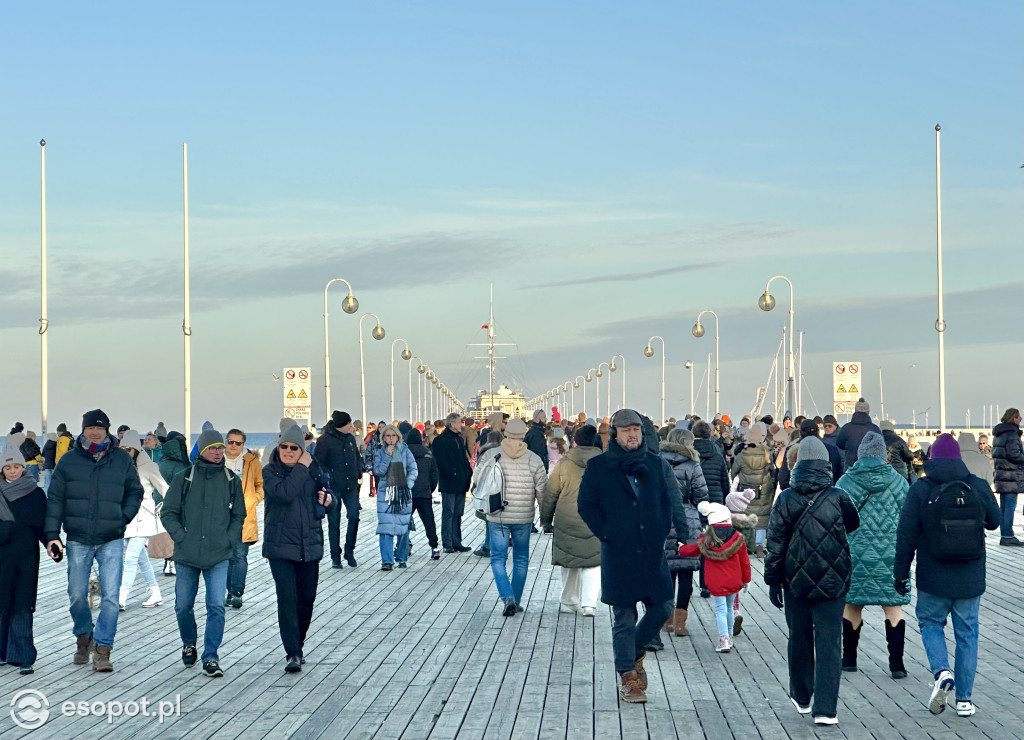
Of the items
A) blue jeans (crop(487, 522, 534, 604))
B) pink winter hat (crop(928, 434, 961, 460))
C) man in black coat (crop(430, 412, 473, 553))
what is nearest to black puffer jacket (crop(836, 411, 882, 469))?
man in black coat (crop(430, 412, 473, 553))

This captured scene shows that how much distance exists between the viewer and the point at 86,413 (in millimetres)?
11336

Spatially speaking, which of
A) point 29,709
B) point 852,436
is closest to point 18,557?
point 29,709

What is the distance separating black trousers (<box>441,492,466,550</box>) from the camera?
21609 mm

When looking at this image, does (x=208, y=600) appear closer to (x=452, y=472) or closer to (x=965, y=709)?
(x=965, y=709)

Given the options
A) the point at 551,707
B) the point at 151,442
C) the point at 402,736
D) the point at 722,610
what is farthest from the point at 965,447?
the point at 151,442

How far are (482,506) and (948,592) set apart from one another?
6.31 meters

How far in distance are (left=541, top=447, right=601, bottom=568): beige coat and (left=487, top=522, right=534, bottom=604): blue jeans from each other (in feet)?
2.98

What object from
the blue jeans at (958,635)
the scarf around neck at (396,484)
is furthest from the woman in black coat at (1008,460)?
the blue jeans at (958,635)

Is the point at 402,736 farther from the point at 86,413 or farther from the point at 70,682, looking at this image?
the point at 86,413

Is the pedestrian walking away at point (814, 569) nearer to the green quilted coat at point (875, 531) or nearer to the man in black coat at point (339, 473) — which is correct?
the green quilted coat at point (875, 531)

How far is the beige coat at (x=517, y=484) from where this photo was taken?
14.8 metres

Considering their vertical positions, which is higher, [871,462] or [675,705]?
[871,462]

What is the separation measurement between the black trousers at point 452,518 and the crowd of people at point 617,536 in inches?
237

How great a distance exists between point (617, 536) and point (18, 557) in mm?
4879
